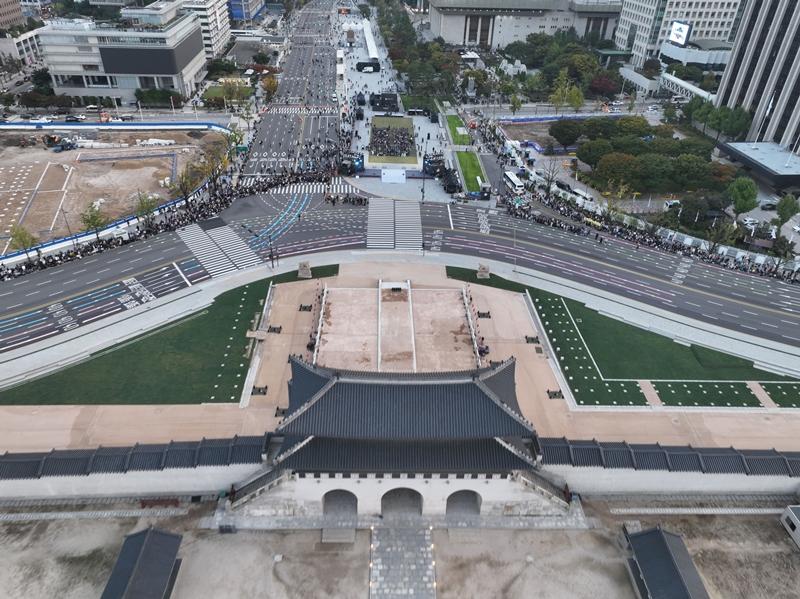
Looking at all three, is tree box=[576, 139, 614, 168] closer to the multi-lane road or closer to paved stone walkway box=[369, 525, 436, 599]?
the multi-lane road

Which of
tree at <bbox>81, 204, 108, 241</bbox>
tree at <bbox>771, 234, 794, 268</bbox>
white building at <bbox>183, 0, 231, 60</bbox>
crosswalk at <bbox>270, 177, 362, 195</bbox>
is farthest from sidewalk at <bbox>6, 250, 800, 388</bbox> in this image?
white building at <bbox>183, 0, 231, 60</bbox>

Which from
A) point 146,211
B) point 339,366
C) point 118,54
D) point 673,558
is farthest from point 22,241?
point 673,558

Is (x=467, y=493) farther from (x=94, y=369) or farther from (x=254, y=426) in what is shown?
(x=94, y=369)

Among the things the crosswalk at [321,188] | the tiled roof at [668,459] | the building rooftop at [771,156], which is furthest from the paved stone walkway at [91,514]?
the building rooftop at [771,156]

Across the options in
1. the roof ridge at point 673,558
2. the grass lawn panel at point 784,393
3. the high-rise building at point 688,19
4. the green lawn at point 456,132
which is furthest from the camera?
the high-rise building at point 688,19

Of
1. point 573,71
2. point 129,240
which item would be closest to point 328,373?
point 129,240

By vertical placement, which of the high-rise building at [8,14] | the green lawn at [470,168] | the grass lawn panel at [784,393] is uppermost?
the high-rise building at [8,14]

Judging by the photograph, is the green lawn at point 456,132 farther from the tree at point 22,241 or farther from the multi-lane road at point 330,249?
the tree at point 22,241
